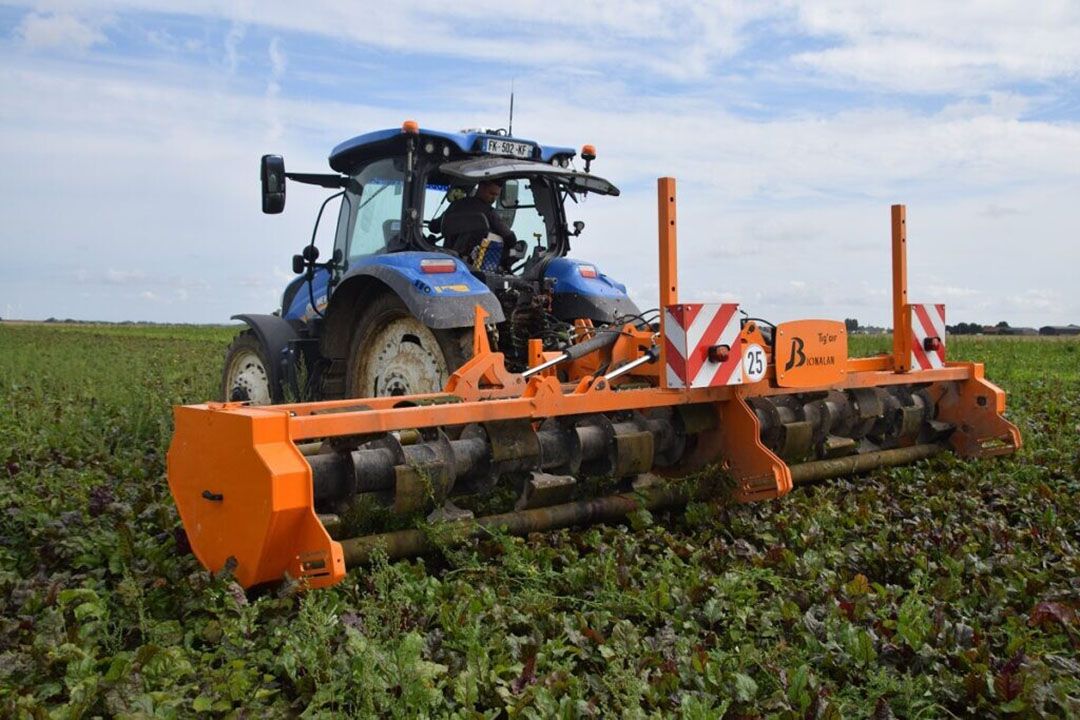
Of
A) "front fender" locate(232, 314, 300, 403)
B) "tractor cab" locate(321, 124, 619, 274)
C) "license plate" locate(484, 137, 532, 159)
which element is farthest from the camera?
"front fender" locate(232, 314, 300, 403)

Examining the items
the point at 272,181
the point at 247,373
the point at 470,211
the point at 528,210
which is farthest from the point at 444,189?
the point at 247,373

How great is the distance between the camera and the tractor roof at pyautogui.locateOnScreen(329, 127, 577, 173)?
616 centimetres

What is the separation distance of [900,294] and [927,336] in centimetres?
34

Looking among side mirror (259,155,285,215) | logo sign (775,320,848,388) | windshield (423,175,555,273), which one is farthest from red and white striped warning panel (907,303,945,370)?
side mirror (259,155,285,215)

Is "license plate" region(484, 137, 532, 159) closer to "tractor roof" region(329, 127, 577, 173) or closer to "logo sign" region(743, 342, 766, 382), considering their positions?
"tractor roof" region(329, 127, 577, 173)

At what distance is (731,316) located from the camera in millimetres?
4742

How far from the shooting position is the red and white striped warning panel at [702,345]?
15.0ft

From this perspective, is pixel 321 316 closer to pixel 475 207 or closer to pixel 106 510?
pixel 475 207

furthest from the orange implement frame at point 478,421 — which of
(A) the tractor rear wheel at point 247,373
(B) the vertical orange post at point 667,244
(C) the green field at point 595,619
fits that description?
(A) the tractor rear wheel at point 247,373

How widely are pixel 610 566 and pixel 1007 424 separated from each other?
351cm

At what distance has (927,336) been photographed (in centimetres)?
601

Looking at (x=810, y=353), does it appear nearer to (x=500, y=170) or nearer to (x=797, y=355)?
(x=797, y=355)

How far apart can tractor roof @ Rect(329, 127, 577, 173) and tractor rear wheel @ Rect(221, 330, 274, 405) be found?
1474mm

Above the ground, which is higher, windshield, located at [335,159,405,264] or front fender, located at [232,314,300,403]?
windshield, located at [335,159,405,264]
